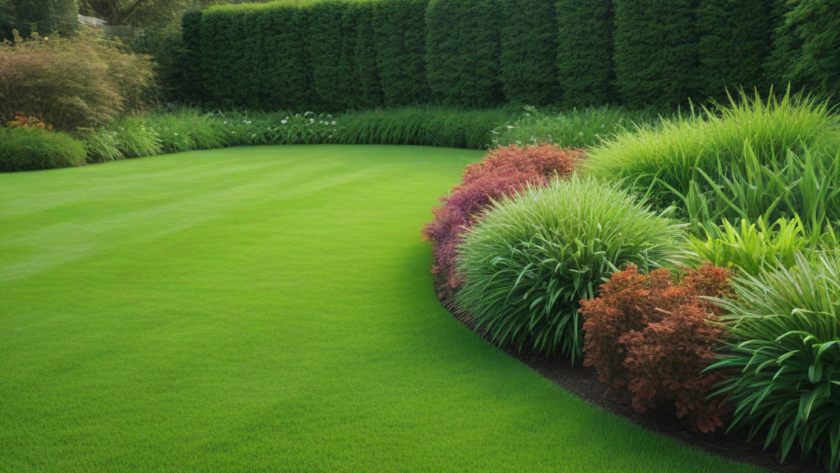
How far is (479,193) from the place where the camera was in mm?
5871

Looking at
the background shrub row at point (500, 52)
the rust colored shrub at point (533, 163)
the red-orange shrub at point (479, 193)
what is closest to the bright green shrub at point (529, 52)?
the background shrub row at point (500, 52)

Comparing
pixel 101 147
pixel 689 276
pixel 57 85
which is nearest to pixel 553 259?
pixel 689 276

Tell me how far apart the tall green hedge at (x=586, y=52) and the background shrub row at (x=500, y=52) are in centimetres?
2

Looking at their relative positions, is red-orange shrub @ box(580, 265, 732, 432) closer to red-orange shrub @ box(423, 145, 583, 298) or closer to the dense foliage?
red-orange shrub @ box(423, 145, 583, 298)

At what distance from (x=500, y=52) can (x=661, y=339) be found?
14086 millimetres

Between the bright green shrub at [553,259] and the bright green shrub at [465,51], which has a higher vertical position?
the bright green shrub at [465,51]

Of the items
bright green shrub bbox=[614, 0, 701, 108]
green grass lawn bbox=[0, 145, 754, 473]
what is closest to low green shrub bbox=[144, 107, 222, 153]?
green grass lawn bbox=[0, 145, 754, 473]

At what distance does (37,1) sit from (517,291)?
2113 cm

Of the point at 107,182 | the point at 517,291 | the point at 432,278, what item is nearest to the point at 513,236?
the point at 517,291

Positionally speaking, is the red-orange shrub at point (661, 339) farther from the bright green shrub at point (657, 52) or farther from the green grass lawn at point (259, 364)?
the bright green shrub at point (657, 52)

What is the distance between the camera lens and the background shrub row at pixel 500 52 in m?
12.1

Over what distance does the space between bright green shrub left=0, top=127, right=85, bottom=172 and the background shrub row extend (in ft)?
27.2

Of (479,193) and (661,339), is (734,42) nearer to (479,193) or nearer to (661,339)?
(479,193)

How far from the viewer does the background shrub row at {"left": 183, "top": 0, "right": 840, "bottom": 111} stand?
477 inches
